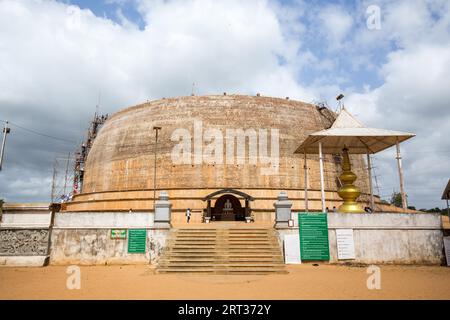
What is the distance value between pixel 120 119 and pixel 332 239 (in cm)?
2837

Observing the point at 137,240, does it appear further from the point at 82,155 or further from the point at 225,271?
the point at 82,155

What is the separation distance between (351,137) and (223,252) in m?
9.78

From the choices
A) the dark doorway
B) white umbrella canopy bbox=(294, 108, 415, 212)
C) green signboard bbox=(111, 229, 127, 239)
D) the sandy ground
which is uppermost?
white umbrella canopy bbox=(294, 108, 415, 212)

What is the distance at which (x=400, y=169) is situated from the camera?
16.2m

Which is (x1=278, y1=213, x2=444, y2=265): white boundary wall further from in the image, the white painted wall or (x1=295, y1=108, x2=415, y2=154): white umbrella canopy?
the white painted wall

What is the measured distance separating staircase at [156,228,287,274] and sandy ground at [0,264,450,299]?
658mm

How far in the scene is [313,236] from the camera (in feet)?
48.2

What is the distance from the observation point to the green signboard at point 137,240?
1479cm

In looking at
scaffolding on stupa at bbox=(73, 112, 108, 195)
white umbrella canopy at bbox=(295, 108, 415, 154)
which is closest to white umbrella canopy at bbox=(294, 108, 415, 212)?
white umbrella canopy at bbox=(295, 108, 415, 154)

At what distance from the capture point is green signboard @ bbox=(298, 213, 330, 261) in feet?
47.5

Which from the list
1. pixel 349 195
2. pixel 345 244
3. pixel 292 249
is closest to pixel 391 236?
pixel 345 244
